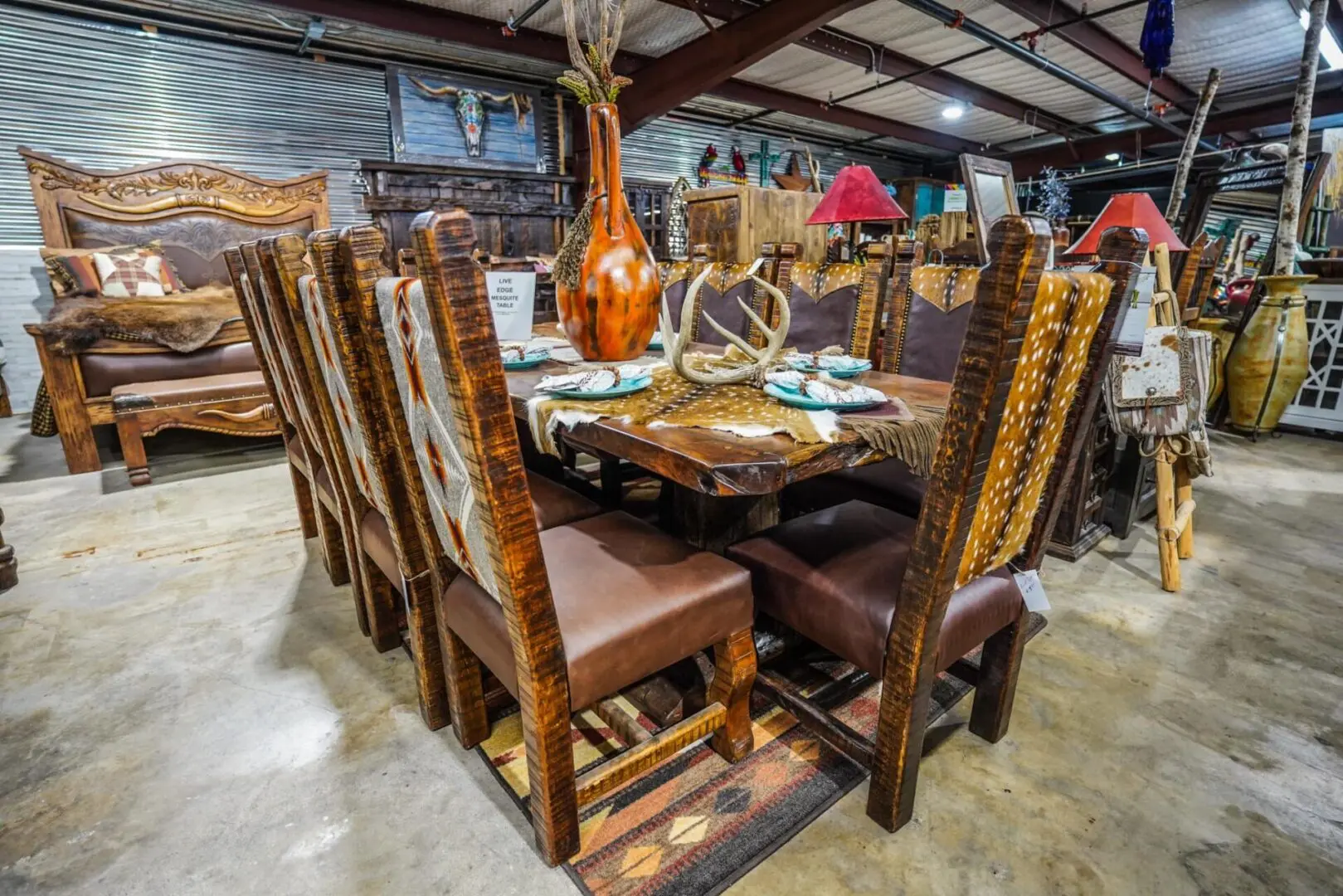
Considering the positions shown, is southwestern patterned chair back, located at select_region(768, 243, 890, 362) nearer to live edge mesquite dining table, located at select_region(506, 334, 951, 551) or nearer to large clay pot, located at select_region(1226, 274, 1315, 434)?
live edge mesquite dining table, located at select_region(506, 334, 951, 551)

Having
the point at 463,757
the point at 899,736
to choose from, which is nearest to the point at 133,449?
the point at 463,757

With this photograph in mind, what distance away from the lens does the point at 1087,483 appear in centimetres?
231

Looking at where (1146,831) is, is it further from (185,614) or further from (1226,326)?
(1226,326)

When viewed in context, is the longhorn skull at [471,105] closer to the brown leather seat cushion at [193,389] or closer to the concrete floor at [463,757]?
the brown leather seat cushion at [193,389]

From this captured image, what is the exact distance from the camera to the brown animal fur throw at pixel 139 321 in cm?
317

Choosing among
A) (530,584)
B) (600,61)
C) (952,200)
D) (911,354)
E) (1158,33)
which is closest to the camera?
(530,584)

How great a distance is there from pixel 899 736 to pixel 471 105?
604 cm

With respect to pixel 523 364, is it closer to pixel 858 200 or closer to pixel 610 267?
pixel 610 267

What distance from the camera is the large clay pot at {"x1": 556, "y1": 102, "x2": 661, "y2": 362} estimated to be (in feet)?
4.85

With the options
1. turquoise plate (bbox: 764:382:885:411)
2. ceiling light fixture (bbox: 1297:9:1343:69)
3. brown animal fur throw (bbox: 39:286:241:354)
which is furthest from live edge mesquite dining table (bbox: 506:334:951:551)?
ceiling light fixture (bbox: 1297:9:1343:69)

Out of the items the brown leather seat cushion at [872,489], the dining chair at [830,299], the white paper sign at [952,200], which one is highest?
the white paper sign at [952,200]

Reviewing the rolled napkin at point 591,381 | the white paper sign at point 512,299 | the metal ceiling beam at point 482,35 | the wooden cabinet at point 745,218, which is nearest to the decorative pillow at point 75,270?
the metal ceiling beam at point 482,35

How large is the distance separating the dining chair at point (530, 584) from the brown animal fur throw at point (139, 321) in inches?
115

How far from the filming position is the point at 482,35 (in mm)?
4719
